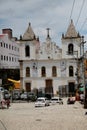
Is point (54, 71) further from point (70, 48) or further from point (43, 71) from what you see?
point (70, 48)

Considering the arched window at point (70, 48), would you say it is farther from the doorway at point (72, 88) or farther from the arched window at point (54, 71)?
the doorway at point (72, 88)

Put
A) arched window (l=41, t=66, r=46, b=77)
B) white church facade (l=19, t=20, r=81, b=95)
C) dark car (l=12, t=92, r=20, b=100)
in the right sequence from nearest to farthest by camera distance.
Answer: dark car (l=12, t=92, r=20, b=100)
white church facade (l=19, t=20, r=81, b=95)
arched window (l=41, t=66, r=46, b=77)

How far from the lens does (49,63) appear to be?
76062 millimetres

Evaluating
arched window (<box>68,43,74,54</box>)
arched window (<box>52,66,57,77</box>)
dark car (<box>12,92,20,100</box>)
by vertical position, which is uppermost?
arched window (<box>68,43,74,54</box>)

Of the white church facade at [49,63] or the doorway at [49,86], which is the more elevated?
the white church facade at [49,63]

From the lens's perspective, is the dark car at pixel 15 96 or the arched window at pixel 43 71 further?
the arched window at pixel 43 71

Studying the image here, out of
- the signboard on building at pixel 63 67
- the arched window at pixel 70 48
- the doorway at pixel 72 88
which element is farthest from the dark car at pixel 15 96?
the arched window at pixel 70 48

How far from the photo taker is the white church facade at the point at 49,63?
74.6 m

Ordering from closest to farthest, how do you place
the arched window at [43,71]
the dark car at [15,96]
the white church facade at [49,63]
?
1. the dark car at [15,96]
2. the white church facade at [49,63]
3. the arched window at [43,71]

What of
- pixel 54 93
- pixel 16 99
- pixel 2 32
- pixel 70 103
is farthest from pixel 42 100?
pixel 2 32

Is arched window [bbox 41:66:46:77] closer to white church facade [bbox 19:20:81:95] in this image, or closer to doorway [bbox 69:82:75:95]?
white church facade [bbox 19:20:81:95]

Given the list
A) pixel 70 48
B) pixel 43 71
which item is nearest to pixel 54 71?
pixel 43 71

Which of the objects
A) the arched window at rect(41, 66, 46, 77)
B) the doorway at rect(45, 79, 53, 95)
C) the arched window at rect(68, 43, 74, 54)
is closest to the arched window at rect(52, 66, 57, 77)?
the doorway at rect(45, 79, 53, 95)

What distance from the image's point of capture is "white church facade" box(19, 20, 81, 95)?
74.6m
